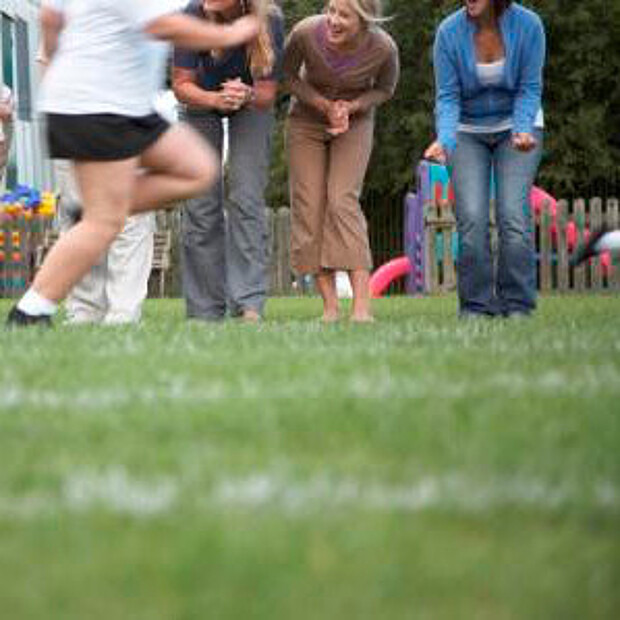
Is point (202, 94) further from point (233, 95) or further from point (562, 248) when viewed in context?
point (562, 248)

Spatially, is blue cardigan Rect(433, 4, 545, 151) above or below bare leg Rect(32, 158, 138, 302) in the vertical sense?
above

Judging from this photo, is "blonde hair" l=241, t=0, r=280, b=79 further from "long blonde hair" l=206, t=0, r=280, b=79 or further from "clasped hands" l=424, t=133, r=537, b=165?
"clasped hands" l=424, t=133, r=537, b=165

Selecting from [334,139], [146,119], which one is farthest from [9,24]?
[146,119]

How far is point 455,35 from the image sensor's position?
1023 cm

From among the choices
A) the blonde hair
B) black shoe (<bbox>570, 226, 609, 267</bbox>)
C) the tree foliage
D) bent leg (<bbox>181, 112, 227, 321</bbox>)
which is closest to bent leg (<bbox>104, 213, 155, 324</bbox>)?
bent leg (<bbox>181, 112, 227, 321</bbox>)

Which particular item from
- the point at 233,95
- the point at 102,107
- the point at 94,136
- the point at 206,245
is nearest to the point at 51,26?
the point at 102,107

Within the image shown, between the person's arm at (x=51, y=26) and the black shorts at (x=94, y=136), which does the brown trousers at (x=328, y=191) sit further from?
the black shorts at (x=94, y=136)

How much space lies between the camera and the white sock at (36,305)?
7.59 metres

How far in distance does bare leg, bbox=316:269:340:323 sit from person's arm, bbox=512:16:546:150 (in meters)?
1.38

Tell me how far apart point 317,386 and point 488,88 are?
540cm

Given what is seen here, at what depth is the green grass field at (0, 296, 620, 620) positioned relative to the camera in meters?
2.64

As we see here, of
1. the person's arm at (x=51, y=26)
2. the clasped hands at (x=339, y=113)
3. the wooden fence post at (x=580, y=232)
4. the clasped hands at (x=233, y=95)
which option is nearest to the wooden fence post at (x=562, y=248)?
the wooden fence post at (x=580, y=232)

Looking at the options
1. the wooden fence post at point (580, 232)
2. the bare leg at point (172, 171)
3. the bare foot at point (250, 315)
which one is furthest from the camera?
the wooden fence post at point (580, 232)

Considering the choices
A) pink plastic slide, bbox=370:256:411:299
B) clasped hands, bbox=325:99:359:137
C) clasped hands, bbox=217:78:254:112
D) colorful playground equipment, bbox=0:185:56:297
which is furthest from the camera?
colorful playground equipment, bbox=0:185:56:297
